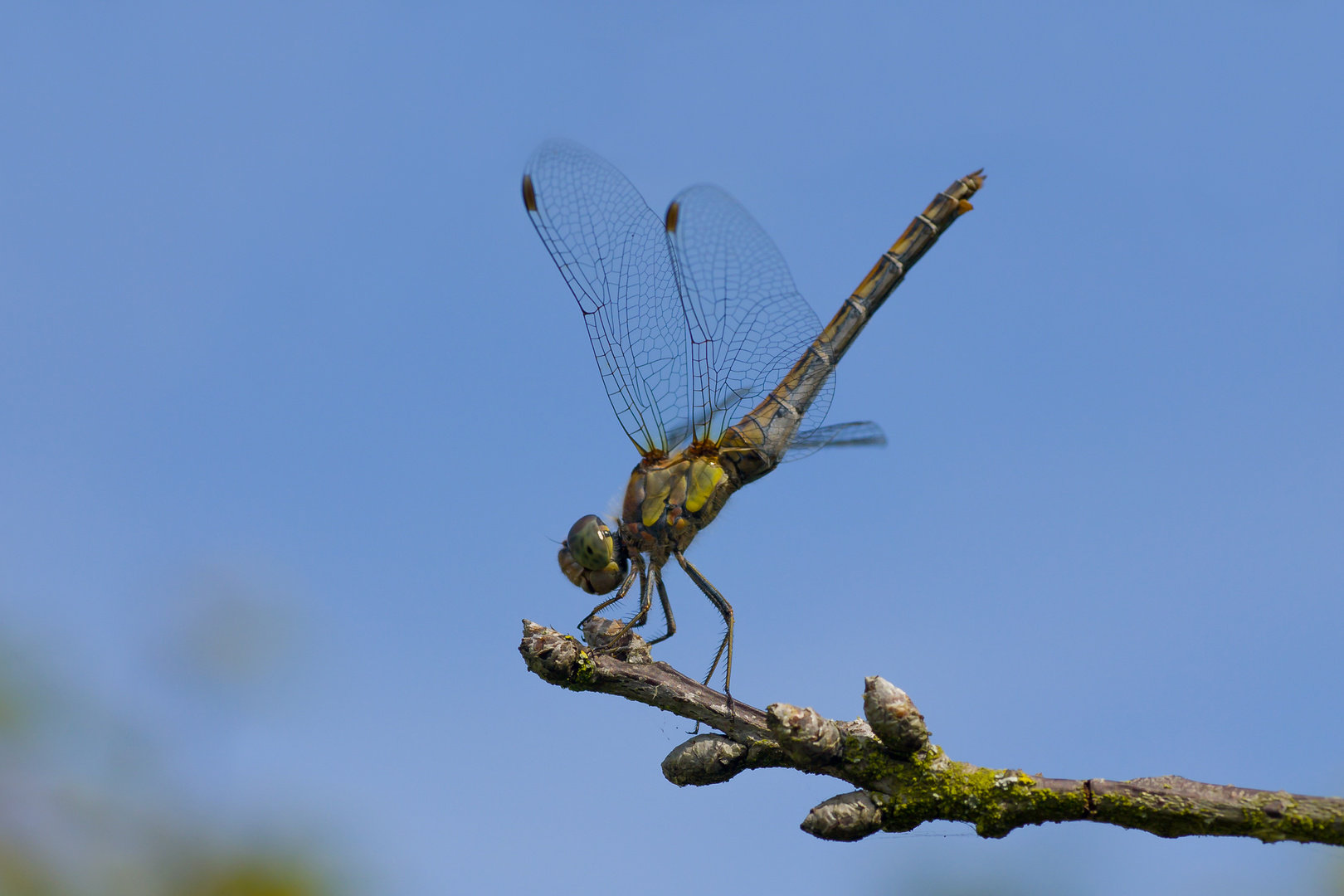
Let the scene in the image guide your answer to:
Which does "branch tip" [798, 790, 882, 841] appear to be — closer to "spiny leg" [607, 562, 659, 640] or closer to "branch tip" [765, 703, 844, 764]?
"branch tip" [765, 703, 844, 764]

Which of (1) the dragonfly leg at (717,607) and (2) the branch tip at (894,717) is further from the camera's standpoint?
(1) the dragonfly leg at (717,607)

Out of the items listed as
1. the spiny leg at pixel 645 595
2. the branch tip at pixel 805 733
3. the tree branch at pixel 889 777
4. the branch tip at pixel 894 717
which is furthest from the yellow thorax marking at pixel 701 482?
the branch tip at pixel 894 717

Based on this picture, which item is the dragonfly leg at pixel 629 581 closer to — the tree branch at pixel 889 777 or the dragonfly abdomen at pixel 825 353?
the dragonfly abdomen at pixel 825 353

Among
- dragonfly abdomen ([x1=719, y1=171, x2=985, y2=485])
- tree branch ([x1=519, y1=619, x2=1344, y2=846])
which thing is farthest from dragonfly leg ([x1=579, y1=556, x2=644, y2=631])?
tree branch ([x1=519, y1=619, x2=1344, y2=846])

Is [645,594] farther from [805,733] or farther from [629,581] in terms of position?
[805,733]

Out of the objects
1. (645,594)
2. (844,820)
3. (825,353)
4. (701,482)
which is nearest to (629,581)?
(645,594)

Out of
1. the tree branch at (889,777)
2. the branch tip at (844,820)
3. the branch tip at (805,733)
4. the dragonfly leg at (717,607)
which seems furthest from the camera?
the dragonfly leg at (717,607)

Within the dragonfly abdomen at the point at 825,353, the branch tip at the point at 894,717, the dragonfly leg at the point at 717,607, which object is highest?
the dragonfly abdomen at the point at 825,353
